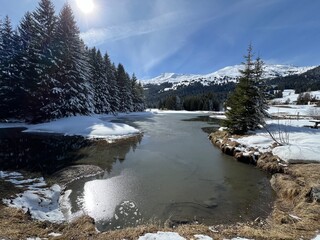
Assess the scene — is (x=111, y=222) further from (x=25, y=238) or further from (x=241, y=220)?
(x=241, y=220)

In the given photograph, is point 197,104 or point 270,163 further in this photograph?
point 197,104

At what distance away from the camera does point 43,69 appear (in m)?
Result: 27.4

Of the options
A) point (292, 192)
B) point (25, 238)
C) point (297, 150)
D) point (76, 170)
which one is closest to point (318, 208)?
point (292, 192)

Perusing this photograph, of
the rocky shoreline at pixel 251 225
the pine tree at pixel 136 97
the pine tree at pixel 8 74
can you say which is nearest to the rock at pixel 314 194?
the rocky shoreline at pixel 251 225

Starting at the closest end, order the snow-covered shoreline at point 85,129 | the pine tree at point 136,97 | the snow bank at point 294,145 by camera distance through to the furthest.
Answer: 1. the snow bank at point 294,145
2. the snow-covered shoreline at point 85,129
3. the pine tree at point 136,97

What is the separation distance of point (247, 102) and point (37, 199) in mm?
18009

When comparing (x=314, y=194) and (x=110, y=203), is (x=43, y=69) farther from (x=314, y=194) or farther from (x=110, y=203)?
(x=314, y=194)

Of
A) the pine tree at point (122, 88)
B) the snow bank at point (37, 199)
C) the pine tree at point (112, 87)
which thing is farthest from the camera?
the pine tree at point (122, 88)

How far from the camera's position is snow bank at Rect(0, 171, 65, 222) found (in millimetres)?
6875

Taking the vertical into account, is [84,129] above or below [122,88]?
below

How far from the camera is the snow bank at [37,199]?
688 cm

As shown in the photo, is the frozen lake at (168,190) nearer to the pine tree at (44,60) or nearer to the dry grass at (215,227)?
the dry grass at (215,227)

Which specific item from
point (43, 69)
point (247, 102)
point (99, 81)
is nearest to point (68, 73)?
point (43, 69)

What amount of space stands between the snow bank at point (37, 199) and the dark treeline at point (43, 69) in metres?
19.0
